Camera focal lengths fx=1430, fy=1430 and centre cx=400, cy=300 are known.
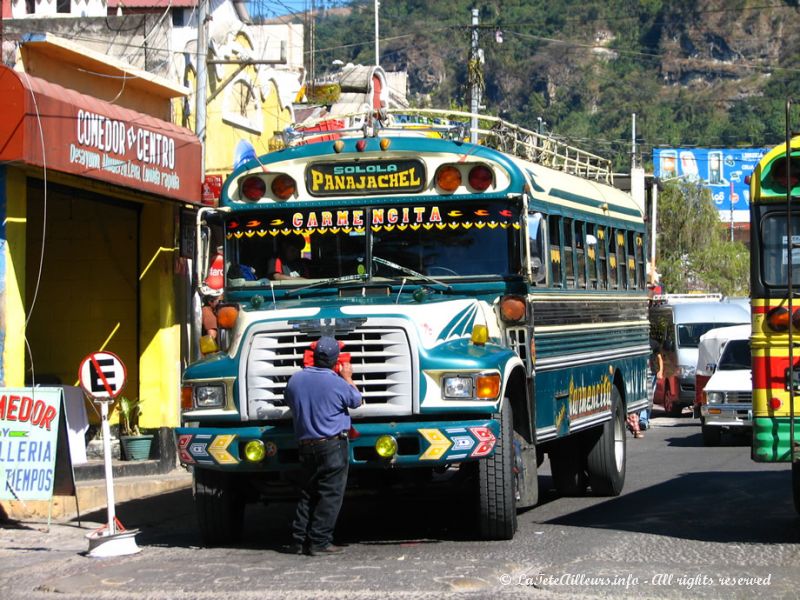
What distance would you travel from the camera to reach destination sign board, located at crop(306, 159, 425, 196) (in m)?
11.6

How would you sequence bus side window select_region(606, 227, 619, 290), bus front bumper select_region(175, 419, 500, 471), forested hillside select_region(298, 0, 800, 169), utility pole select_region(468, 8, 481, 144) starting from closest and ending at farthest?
1. bus front bumper select_region(175, 419, 500, 471)
2. bus side window select_region(606, 227, 619, 290)
3. utility pole select_region(468, 8, 481, 144)
4. forested hillside select_region(298, 0, 800, 169)

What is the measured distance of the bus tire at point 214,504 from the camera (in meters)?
Result: 11.2

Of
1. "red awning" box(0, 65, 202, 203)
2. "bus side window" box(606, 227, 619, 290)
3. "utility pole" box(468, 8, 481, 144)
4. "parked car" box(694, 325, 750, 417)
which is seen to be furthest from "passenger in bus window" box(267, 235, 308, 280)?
"utility pole" box(468, 8, 481, 144)

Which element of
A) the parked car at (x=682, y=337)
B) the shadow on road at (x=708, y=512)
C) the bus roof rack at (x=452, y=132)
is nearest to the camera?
the shadow on road at (x=708, y=512)

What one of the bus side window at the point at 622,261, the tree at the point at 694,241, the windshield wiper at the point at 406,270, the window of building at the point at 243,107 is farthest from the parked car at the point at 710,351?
the tree at the point at 694,241

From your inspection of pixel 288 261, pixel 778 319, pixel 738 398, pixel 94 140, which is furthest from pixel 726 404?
pixel 288 261

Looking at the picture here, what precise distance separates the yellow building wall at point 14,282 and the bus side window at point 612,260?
6065 mm

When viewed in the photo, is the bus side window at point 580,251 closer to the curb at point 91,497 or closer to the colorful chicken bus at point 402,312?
the colorful chicken bus at point 402,312

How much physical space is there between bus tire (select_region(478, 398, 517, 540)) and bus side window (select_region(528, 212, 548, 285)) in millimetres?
1257

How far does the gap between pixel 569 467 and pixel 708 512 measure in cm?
231

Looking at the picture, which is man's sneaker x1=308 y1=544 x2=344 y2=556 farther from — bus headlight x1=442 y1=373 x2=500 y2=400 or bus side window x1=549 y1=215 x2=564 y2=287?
bus side window x1=549 y1=215 x2=564 y2=287

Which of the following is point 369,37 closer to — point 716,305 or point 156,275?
point 716,305

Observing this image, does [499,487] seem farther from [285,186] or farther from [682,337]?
[682,337]

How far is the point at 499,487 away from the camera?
10.6 m
